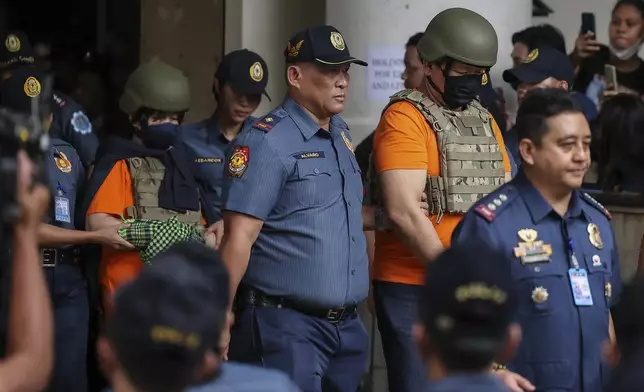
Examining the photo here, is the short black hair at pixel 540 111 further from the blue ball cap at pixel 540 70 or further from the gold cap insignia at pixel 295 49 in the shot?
the blue ball cap at pixel 540 70

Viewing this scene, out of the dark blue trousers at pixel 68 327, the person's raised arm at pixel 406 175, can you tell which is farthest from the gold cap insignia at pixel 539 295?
the dark blue trousers at pixel 68 327

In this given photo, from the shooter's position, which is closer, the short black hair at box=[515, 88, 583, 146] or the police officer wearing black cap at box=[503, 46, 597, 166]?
the short black hair at box=[515, 88, 583, 146]

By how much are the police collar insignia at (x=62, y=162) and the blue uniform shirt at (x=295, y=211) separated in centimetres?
108

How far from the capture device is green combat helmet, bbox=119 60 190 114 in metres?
6.62

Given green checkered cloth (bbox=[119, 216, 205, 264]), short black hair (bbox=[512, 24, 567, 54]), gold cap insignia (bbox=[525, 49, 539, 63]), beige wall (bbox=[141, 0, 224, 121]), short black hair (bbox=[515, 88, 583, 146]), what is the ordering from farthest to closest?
1. beige wall (bbox=[141, 0, 224, 121])
2. short black hair (bbox=[512, 24, 567, 54])
3. gold cap insignia (bbox=[525, 49, 539, 63])
4. green checkered cloth (bbox=[119, 216, 205, 264])
5. short black hair (bbox=[515, 88, 583, 146])

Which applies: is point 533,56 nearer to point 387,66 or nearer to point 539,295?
point 387,66

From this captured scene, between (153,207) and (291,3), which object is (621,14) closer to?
(291,3)

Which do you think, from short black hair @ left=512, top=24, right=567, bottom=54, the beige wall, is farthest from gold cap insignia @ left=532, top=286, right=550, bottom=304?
the beige wall

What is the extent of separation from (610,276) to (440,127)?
3.95 feet

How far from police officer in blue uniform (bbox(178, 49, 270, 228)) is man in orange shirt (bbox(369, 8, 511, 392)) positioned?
142 centimetres

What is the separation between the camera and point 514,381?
4586 millimetres

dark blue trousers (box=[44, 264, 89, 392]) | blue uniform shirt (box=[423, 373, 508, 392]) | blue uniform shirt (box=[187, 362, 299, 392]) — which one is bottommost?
dark blue trousers (box=[44, 264, 89, 392])

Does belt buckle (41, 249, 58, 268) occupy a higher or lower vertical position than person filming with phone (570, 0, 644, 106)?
lower

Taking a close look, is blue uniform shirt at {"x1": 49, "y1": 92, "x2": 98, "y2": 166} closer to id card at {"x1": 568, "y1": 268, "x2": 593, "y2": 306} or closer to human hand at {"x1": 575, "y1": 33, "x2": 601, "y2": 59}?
human hand at {"x1": 575, "y1": 33, "x2": 601, "y2": 59}
